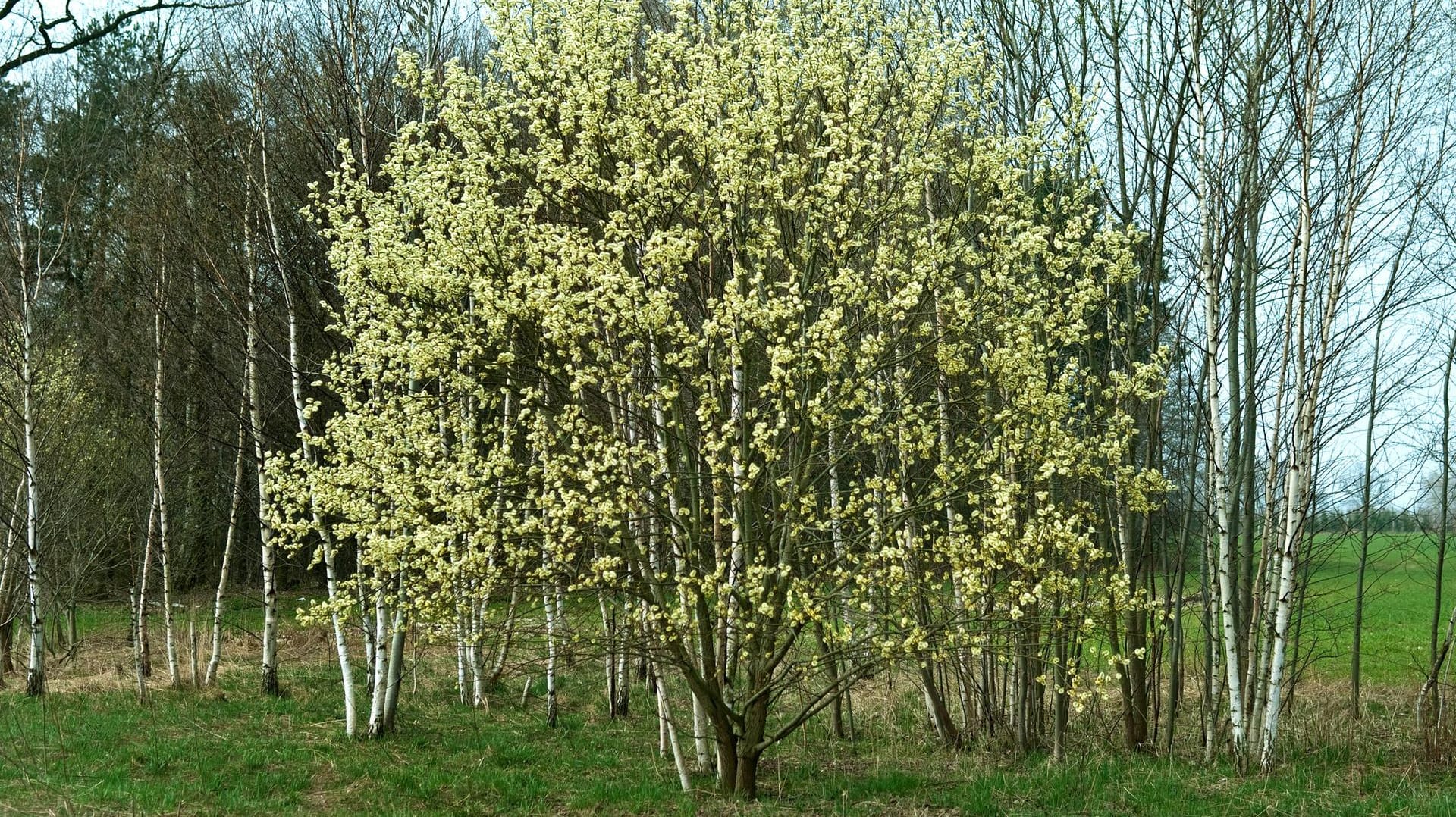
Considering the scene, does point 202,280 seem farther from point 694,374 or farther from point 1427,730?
point 1427,730

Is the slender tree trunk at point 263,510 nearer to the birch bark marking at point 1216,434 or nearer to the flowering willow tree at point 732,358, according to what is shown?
the flowering willow tree at point 732,358

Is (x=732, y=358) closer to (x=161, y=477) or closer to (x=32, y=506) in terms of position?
(x=161, y=477)

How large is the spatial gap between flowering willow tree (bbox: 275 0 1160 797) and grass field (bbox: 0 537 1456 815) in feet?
2.64

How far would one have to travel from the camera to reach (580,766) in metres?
9.66

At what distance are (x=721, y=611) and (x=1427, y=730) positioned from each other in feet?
19.6

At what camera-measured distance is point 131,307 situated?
50.8 feet

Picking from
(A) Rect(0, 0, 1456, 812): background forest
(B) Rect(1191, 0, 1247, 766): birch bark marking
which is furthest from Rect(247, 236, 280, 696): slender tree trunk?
(B) Rect(1191, 0, 1247, 766): birch bark marking

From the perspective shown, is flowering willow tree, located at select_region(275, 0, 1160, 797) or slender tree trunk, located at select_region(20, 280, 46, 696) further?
slender tree trunk, located at select_region(20, 280, 46, 696)

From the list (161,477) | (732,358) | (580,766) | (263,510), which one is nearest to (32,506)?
(161,477)

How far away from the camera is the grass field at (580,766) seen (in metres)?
7.70

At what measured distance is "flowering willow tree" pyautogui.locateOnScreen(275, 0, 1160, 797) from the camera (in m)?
7.25

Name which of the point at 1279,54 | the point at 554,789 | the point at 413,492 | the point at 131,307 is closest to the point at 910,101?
the point at 1279,54

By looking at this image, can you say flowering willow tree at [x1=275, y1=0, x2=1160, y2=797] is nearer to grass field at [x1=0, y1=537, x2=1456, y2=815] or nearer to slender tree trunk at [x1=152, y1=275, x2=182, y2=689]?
grass field at [x1=0, y1=537, x2=1456, y2=815]

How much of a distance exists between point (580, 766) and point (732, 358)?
14.7ft
